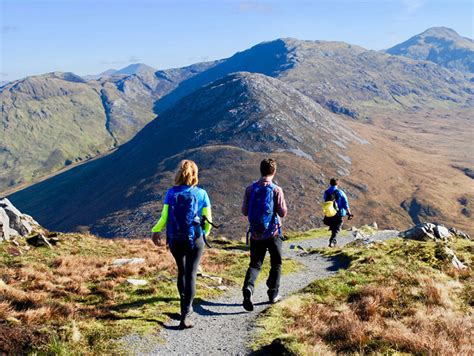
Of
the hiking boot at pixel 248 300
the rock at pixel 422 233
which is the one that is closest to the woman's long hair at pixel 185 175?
the hiking boot at pixel 248 300

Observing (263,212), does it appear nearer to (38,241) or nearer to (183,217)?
(183,217)

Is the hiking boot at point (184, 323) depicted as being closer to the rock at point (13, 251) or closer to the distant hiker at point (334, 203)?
the rock at point (13, 251)

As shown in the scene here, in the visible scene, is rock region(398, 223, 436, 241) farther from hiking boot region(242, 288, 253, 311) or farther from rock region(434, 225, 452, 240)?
hiking boot region(242, 288, 253, 311)

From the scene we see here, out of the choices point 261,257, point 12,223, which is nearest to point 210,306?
point 261,257

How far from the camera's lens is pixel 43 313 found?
10008mm

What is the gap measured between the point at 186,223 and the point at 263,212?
7.84ft

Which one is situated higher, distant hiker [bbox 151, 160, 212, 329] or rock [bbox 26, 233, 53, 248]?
distant hiker [bbox 151, 160, 212, 329]

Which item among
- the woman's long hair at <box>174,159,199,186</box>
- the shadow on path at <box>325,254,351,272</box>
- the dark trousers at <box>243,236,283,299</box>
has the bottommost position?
the shadow on path at <box>325,254,351,272</box>

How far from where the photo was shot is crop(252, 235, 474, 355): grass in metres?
8.39

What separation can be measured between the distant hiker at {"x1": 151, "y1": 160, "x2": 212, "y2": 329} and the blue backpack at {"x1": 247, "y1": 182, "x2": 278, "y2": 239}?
1705mm

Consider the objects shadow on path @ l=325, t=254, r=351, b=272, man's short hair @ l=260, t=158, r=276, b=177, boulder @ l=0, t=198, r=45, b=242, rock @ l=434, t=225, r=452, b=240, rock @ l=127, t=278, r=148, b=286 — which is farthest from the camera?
rock @ l=434, t=225, r=452, b=240

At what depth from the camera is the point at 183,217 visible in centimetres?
995

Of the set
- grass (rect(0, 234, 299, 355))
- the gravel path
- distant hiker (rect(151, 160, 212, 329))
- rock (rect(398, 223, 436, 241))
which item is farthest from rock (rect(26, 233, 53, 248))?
rock (rect(398, 223, 436, 241))

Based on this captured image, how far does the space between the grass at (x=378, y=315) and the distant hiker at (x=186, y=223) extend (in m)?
2.08
